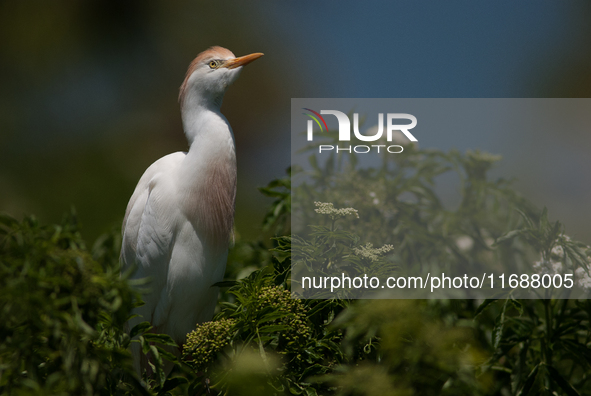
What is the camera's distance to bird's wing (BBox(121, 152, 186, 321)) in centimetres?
131

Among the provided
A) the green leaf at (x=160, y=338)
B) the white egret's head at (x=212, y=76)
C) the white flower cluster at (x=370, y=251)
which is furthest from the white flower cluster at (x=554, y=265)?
the white egret's head at (x=212, y=76)

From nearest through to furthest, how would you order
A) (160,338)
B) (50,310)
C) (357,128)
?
(50,310) < (160,338) < (357,128)

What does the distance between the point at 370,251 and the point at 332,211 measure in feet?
0.39

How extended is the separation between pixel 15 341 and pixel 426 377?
1.94ft

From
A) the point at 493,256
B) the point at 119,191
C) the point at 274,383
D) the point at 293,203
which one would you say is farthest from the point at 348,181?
the point at 119,191

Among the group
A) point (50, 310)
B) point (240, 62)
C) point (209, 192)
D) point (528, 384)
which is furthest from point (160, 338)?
point (240, 62)

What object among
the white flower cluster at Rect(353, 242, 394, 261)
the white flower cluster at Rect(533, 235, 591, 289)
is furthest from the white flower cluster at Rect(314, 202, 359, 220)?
the white flower cluster at Rect(533, 235, 591, 289)

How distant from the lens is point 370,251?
39.3 inches

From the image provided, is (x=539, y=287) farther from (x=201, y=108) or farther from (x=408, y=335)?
(x=201, y=108)

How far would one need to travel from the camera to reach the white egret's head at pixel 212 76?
4.51 ft

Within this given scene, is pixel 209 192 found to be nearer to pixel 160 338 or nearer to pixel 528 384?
pixel 160 338

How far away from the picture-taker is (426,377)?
0.80 m

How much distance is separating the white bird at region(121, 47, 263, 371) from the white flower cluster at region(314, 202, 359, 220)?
38cm

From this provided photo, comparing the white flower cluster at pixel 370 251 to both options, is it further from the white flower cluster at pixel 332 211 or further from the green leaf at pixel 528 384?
the green leaf at pixel 528 384
